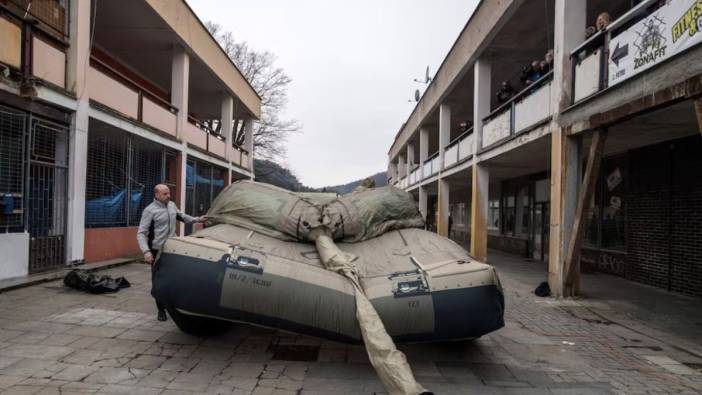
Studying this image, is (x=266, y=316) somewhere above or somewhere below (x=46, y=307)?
above

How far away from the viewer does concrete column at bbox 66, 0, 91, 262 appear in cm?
835

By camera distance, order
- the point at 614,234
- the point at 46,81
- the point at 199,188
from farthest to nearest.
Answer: the point at 199,188
the point at 614,234
the point at 46,81

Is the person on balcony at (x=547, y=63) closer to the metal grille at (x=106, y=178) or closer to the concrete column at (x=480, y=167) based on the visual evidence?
the concrete column at (x=480, y=167)

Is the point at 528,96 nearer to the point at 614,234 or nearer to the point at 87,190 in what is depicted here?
the point at 614,234

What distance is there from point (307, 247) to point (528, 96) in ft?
25.0

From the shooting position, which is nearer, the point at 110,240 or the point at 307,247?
the point at 307,247

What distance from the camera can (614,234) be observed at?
36.3ft

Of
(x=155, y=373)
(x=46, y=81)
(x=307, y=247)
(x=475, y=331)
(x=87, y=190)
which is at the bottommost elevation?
(x=155, y=373)

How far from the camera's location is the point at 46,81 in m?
7.64

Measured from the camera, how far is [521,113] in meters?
10.3

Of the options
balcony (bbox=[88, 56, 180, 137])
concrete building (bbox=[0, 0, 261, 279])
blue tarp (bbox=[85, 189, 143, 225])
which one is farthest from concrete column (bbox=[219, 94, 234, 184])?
blue tarp (bbox=[85, 189, 143, 225])

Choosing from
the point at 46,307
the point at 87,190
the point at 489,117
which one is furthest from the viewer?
the point at 489,117

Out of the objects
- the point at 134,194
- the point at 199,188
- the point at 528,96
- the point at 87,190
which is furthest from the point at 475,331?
the point at 199,188

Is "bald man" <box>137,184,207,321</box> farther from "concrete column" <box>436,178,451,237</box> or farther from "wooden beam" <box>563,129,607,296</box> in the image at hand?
"concrete column" <box>436,178,451,237</box>
